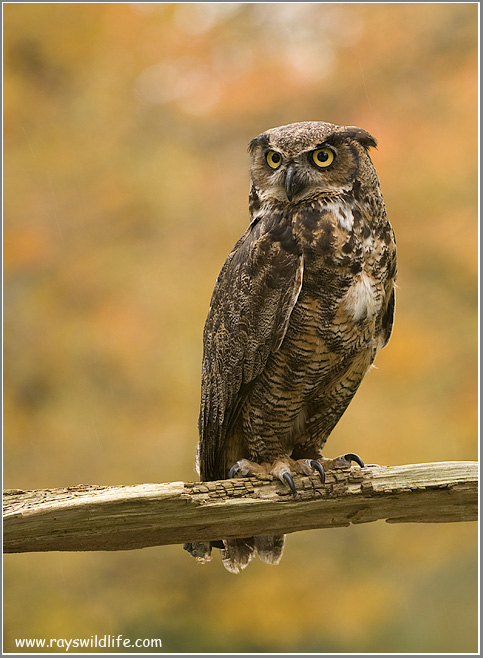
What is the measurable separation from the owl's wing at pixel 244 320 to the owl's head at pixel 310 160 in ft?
0.41

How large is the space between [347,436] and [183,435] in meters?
0.76

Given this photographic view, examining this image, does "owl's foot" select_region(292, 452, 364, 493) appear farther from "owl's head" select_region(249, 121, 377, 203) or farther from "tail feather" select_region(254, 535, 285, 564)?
"owl's head" select_region(249, 121, 377, 203)

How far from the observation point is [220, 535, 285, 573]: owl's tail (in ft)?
6.91

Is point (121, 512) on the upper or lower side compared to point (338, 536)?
lower

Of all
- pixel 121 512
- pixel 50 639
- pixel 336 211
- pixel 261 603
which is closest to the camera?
pixel 121 512

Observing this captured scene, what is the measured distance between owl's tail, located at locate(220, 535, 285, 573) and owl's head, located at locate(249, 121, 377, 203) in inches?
41.9

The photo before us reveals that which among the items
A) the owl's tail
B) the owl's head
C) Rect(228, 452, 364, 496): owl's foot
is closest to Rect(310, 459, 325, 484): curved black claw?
Rect(228, 452, 364, 496): owl's foot

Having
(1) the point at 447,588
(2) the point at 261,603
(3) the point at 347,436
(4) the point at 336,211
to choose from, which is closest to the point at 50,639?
(2) the point at 261,603

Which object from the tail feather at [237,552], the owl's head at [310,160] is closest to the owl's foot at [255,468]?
the tail feather at [237,552]

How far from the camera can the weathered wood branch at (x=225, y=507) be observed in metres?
Result: 1.64

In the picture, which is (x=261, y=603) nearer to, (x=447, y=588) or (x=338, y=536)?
(x=338, y=536)

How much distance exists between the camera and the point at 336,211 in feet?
5.82

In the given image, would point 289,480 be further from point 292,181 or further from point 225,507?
point 292,181

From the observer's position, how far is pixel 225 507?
5.62 ft
